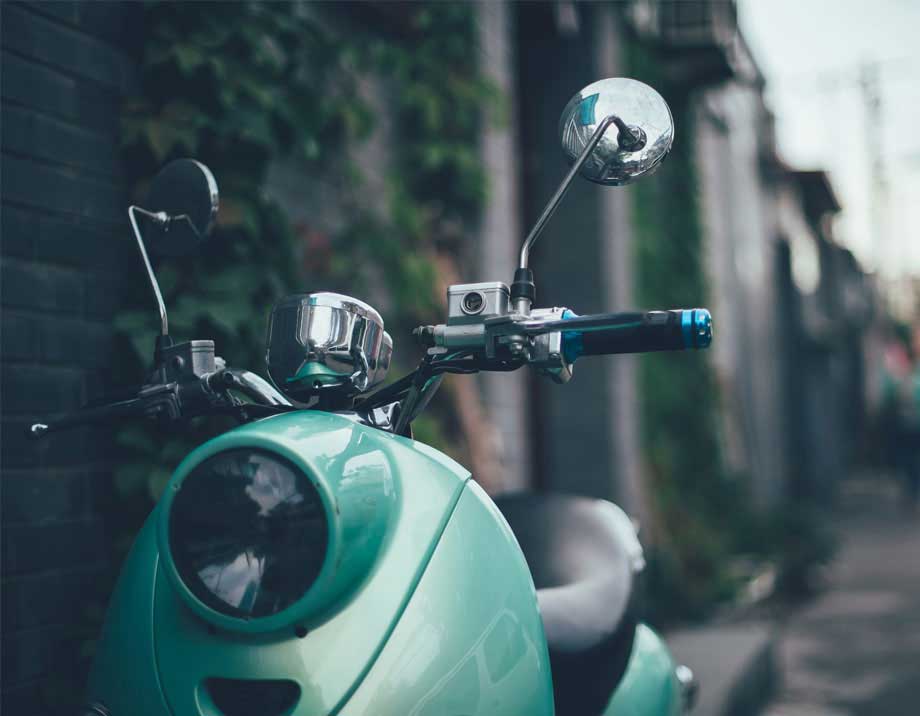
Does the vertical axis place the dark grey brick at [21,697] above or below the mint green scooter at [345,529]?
below

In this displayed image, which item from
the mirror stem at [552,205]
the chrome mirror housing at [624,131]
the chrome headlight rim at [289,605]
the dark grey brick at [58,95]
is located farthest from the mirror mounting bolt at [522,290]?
the dark grey brick at [58,95]

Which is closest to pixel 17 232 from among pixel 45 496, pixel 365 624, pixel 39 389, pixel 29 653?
pixel 39 389

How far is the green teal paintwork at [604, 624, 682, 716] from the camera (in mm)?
1991

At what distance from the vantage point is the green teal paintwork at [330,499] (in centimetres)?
120

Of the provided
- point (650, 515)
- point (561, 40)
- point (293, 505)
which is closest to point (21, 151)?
point (293, 505)

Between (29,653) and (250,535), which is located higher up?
(250,535)

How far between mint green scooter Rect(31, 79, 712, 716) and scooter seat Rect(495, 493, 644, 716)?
398 millimetres

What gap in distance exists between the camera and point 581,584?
1.98 m

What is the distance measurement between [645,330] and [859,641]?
512 centimetres

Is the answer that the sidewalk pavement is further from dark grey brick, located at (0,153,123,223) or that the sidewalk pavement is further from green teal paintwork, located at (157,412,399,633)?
green teal paintwork, located at (157,412,399,633)

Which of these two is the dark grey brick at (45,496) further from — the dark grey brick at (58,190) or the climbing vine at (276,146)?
the dark grey brick at (58,190)

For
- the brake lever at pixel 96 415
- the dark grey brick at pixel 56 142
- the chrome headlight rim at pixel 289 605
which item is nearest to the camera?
the chrome headlight rim at pixel 289 605

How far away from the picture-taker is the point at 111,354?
2.60 meters

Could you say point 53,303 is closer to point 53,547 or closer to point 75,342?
point 75,342
